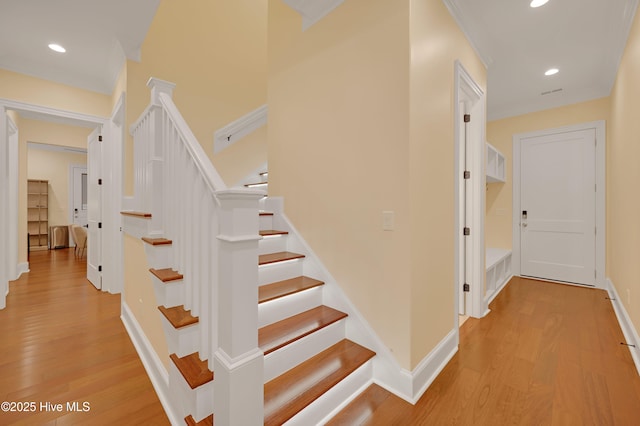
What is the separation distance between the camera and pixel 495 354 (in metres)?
2.17

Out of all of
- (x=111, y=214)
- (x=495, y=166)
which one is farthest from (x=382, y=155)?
(x=111, y=214)

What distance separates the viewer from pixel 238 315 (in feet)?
3.55

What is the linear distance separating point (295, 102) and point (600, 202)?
4.53 m

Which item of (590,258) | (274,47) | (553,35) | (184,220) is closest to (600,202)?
(590,258)

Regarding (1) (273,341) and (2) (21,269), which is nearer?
(1) (273,341)

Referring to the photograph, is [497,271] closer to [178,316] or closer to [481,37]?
[481,37]

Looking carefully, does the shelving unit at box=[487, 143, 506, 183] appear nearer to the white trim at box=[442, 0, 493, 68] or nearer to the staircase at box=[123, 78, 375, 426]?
the white trim at box=[442, 0, 493, 68]

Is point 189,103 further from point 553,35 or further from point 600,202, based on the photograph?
point 600,202

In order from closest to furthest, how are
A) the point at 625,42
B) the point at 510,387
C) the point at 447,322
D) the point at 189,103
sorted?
the point at 510,387, the point at 447,322, the point at 625,42, the point at 189,103

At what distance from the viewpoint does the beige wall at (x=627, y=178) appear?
7.36 feet

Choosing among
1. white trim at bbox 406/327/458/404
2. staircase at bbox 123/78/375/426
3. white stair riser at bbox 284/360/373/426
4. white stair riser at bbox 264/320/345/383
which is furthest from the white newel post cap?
white trim at bbox 406/327/458/404

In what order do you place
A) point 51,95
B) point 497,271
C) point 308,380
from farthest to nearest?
point 497,271
point 51,95
point 308,380

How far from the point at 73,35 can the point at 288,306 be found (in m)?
3.47

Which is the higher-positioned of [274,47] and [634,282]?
[274,47]
